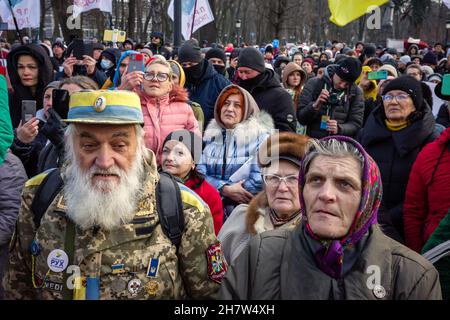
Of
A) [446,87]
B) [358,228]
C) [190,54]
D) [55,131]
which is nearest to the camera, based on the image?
[358,228]

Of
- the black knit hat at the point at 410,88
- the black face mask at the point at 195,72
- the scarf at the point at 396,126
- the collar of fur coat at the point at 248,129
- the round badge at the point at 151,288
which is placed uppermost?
the black face mask at the point at 195,72

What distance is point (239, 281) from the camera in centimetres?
229

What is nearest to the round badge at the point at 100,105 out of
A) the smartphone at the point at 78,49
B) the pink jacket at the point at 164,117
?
the pink jacket at the point at 164,117

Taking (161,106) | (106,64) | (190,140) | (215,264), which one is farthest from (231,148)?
(106,64)

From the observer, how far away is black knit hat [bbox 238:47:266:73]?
623cm

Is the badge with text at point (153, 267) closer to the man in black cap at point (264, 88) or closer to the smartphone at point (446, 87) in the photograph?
the smartphone at point (446, 87)

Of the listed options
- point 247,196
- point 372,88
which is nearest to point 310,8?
point 372,88

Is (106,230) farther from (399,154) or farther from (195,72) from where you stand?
(195,72)

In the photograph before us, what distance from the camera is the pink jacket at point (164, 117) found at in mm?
4719

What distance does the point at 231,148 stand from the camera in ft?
15.3

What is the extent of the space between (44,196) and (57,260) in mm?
315

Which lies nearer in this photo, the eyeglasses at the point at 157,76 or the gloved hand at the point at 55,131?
the gloved hand at the point at 55,131

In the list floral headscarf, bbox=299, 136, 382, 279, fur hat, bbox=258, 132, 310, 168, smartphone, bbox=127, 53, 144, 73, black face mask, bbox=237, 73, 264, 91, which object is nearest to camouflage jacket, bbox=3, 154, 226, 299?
floral headscarf, bbox=299, 136, 382, 279
